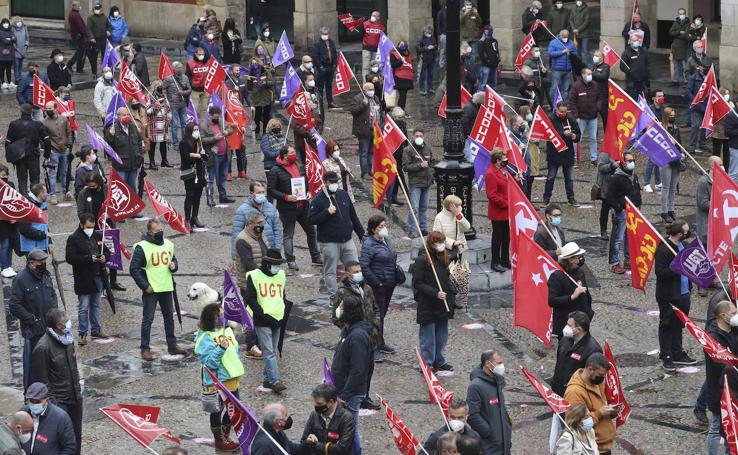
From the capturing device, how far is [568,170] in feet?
72.2

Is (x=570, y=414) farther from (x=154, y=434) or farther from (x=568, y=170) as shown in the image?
(x=568, y=170)

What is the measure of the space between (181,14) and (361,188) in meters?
18.3

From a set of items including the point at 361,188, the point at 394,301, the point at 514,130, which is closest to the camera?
the point at 394,301

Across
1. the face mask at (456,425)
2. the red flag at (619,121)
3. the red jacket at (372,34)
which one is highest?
the red jacket at (372,34)

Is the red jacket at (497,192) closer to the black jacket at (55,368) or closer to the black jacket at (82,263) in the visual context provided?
the black jacket at (82,263)

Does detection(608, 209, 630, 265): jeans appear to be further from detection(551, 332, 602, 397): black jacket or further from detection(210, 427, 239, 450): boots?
detection(210, 427, 239, 450): boots

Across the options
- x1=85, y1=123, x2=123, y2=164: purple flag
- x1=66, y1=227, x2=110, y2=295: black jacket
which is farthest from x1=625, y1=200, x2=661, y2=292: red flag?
x1=85, y1=123, x2=123, y2=164: purple flag

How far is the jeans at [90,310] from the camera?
1647 centimetres

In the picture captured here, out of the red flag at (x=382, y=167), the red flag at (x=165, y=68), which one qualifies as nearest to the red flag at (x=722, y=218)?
the red flag at (x=382, y=167)

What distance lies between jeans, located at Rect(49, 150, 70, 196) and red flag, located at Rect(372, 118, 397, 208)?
5.94 m

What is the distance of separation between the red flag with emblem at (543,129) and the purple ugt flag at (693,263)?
19.3 feet

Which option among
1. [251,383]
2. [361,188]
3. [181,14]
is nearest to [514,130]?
[361,188]

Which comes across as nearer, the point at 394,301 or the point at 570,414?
the point at 570,414

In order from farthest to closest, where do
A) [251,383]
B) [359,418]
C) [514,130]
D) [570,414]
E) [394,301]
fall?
[514,130] < [394,301] < [251,383] < [359,418] < [570,414]
